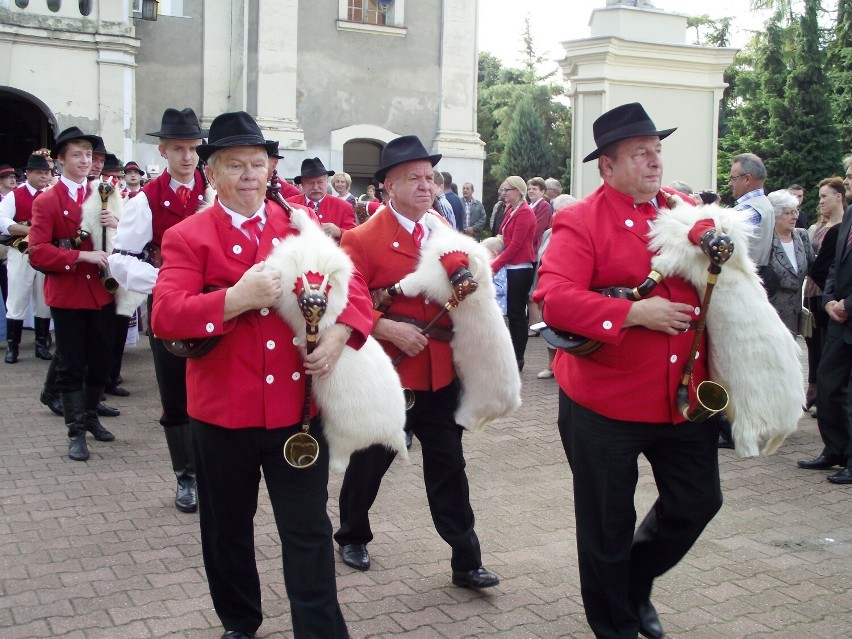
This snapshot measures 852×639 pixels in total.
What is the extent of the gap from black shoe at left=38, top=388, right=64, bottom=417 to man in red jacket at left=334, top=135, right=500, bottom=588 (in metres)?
4.86

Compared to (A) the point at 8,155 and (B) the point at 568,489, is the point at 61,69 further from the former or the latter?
(B) the point at 568,489

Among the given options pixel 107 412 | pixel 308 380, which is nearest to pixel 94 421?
pixel 107 412

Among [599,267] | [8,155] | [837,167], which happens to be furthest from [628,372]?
[8,155]

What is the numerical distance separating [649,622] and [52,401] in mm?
6192

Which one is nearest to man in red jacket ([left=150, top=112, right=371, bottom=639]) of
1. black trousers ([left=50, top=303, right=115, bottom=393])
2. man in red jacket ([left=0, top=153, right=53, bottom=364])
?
black trousers ([left=50, top=303, right=115, bottom=393])

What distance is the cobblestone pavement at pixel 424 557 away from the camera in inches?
172

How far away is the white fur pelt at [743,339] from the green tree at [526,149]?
40381 mm

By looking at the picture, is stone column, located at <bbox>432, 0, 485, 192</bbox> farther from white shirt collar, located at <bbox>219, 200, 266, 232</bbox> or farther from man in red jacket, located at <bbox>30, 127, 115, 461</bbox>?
Answer: white shirt collar, located at <bbox>219, 200, 266, 232</bbox>

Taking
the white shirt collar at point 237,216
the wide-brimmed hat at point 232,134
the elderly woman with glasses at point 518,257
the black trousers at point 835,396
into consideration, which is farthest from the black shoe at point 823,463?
the wide-brimmed hat at point 232,134

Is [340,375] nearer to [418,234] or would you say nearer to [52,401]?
[418,234]

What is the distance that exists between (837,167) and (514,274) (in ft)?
49.4

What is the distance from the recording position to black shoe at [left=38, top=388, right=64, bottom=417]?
8586 mm

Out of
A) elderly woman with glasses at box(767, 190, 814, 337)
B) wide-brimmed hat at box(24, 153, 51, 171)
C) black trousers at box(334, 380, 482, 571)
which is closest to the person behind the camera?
black trousers at box(334, 380, 482, 571)

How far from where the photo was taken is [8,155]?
968 inches
